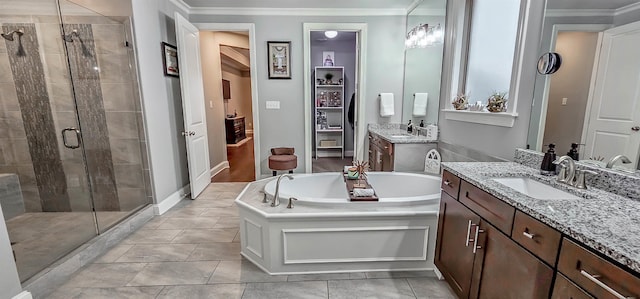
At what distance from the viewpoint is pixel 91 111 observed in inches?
106

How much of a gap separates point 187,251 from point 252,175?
234 centimetres

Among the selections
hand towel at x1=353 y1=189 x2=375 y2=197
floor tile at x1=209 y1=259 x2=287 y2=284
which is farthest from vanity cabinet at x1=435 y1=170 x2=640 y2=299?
floor tile at x1=209 y1=259 x2=287 y2=284

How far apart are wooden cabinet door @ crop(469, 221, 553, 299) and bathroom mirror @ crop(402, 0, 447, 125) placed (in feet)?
6.39

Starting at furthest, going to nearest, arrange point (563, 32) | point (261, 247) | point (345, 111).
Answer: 1. point (345, 111)
2. point (261, 247)
3. point (563, 32)

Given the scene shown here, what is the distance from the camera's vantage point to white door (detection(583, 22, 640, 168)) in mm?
1197

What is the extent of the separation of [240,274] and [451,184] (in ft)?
5.24

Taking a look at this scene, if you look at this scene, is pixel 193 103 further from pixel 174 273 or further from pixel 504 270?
pixel 504 270

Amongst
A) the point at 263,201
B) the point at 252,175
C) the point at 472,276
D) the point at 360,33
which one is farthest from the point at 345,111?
the point at 472,276

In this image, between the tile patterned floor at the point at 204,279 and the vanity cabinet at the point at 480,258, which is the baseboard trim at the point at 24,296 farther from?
the vanity cabinet at the point at 480,258

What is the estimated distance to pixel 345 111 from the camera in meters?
5.61

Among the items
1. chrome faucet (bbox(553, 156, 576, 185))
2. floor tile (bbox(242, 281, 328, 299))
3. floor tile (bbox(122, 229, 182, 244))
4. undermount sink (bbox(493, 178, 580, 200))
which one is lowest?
floor tile (bbox(242, 281, 328, 299))

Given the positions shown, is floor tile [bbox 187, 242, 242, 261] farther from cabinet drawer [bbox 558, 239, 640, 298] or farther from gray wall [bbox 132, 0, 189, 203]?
cabinet drawer [bbox 558, 239, 640, 298]

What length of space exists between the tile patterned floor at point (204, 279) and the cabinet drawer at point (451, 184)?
0.69 meters

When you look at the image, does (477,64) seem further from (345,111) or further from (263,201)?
(345,111)
